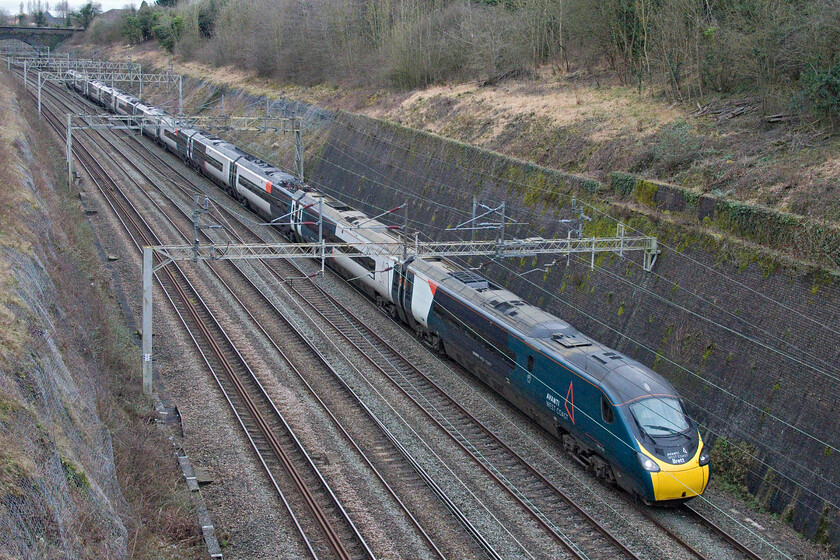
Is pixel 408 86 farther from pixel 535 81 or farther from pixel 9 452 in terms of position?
pixel 9 452

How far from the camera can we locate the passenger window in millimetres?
14287

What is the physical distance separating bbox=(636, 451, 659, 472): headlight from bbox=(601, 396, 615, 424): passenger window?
93cm

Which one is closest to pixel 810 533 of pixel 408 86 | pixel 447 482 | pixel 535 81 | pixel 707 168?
pixel 447 482

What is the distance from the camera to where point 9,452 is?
367 inches

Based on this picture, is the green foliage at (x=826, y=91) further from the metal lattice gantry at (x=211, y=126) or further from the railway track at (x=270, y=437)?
the metal lattice gantry at (x=211, y=126)

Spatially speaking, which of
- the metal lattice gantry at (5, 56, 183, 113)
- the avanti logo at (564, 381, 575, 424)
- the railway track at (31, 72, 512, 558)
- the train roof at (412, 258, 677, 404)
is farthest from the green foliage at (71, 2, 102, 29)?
the avanti logo at (564, 381, 575, 424)

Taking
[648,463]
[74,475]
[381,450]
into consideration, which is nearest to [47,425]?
[74,475]

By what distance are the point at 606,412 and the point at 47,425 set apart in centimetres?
988

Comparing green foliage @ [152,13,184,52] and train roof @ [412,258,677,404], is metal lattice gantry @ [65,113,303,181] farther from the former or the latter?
green foliage @ [152,13,184,52]

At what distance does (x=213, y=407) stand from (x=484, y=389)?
6.91 m

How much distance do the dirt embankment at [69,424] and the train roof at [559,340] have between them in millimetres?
8070

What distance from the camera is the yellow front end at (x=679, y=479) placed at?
1353 centimetres

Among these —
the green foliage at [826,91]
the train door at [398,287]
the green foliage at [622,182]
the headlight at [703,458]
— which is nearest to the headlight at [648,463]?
the headlight at [703,458]

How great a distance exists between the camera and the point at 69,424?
12.2 metres
